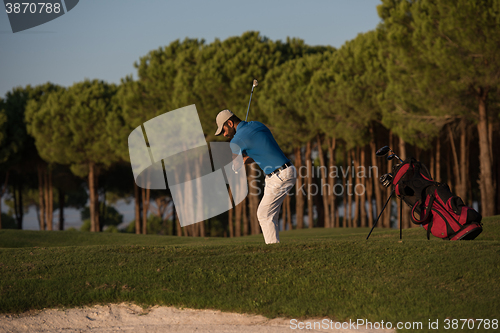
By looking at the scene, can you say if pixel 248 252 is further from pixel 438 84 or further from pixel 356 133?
pixel 356 133

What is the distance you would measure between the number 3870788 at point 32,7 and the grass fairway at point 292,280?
11254 mm

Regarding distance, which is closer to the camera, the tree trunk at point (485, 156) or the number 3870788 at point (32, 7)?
the number 3870788 at point (32, 7)

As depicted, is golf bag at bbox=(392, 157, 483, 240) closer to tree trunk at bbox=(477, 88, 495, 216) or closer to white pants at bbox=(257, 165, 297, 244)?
white pants at bbox=(257, 165, 297, 244)

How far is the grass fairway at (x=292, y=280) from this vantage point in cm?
546

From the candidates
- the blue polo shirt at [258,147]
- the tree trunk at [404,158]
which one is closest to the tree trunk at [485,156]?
the tree trunk at [404,158]

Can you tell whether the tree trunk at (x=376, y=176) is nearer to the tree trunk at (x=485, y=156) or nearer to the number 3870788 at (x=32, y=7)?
the tree trunk at (x=485, y=156)

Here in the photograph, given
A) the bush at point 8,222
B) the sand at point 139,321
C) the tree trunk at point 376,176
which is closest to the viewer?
the sand at point 139,321

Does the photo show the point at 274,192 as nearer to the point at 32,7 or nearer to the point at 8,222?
the point at 32,7

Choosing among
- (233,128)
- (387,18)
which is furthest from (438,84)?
(233,128)

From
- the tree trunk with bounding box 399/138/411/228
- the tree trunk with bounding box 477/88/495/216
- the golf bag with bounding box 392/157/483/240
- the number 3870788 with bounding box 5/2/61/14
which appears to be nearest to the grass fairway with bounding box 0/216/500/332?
the golf bag with bounding box 392/157/483/240

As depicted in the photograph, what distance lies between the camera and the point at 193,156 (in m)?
30.4

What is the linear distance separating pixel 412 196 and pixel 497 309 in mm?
2652

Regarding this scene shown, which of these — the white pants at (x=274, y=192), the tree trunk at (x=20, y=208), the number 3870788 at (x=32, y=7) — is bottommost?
the tree trunk at (x=20, y=208)

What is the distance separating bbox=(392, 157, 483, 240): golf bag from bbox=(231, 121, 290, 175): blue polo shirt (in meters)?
2.12
